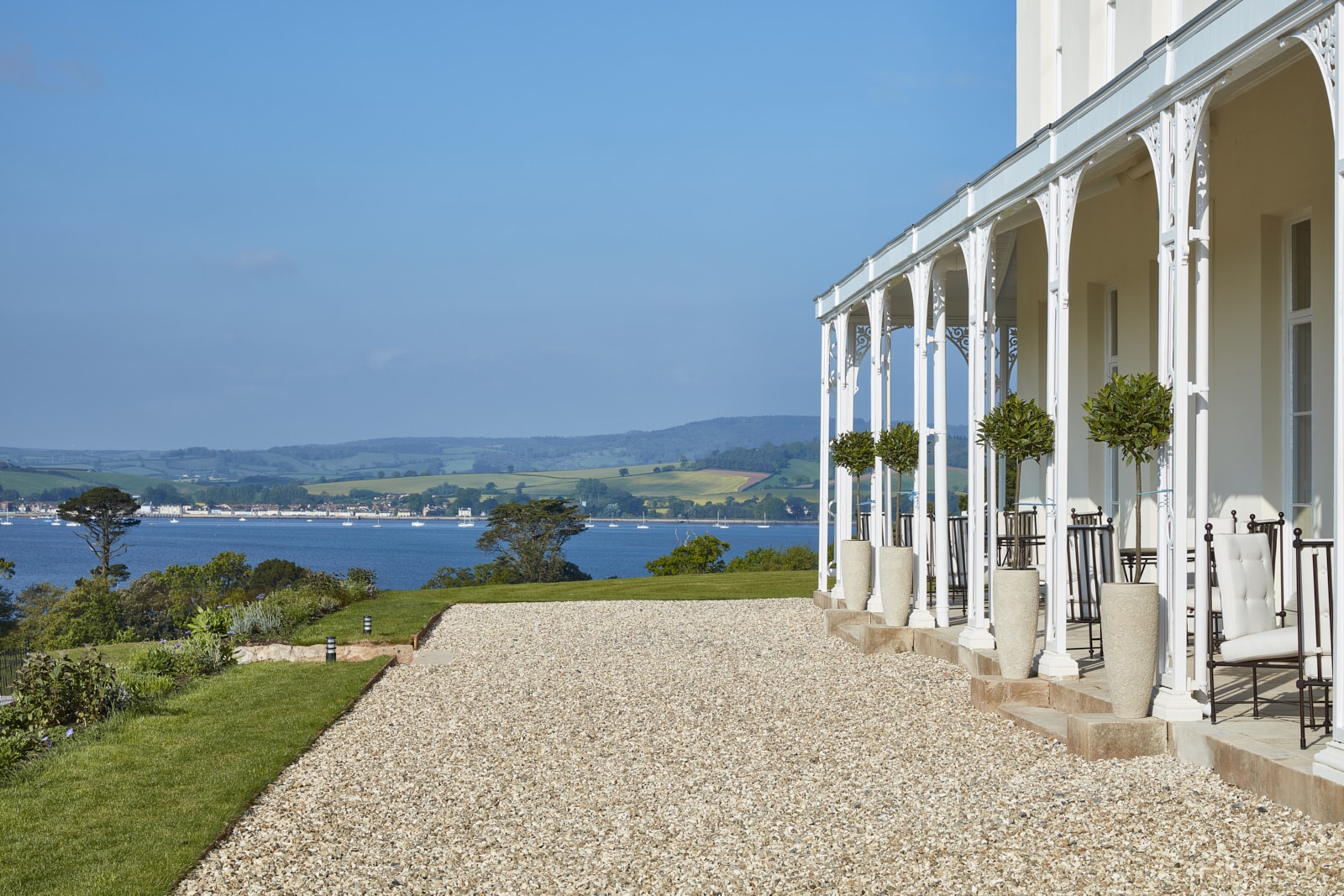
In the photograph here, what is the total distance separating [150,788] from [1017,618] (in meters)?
4.94

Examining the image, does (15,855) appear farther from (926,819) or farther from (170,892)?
(926,819)

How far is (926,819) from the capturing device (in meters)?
5.00

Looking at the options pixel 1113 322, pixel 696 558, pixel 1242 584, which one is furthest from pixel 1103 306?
pixel 696 558

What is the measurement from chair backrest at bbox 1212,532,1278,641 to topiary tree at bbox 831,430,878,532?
6.16 m

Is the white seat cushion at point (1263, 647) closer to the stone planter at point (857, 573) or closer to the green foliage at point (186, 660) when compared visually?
the stone planter at point (857, 573)

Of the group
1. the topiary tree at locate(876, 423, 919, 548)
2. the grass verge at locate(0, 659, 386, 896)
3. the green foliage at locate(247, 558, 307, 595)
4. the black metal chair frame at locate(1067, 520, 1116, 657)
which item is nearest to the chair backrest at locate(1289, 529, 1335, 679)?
the black metal chair frame at locate(1067, 520, 1116, 657)

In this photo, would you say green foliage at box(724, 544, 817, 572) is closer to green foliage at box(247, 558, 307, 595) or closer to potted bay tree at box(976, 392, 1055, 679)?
Result: green foliage at box(247, 558, 307, 595)

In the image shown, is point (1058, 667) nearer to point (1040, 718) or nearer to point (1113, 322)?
point (1040, 718)

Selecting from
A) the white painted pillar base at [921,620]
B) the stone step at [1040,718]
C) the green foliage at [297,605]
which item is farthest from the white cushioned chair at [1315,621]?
the green foliage at [297,605]

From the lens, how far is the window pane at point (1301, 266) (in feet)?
26.6

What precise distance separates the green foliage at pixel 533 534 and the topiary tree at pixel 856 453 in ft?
106

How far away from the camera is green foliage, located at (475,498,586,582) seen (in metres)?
44.8

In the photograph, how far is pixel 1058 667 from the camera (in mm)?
7074

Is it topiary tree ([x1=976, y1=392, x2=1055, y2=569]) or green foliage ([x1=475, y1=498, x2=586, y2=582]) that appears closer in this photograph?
topiary tree ([x1=976, y1=392, x2=1055, y2=569])
